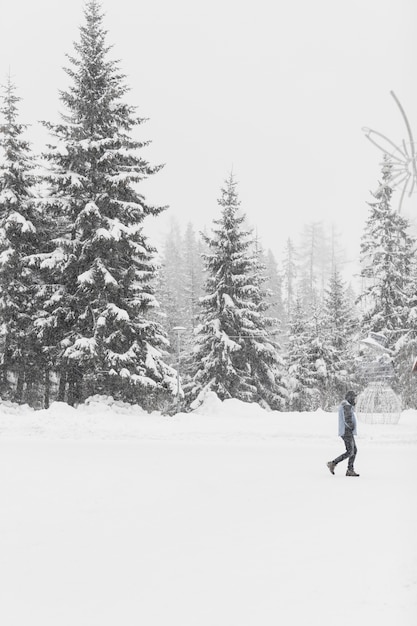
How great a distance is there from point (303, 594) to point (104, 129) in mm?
23368

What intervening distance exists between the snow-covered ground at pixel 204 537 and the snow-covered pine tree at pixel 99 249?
7881 mm

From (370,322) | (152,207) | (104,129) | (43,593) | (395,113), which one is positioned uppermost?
(104,129)

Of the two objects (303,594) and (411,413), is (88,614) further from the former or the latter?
(411,413)

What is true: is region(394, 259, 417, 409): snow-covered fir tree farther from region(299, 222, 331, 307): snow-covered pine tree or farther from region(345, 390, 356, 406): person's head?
region(299, 222, 331, 307): snow-covered pine tree

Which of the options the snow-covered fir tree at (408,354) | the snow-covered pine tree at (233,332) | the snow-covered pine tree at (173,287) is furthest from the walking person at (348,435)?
the snow-covered fir tree at (408,354)

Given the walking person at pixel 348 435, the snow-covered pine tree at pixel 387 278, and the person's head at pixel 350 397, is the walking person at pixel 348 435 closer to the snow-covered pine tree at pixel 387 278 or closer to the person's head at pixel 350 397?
the person's head at pixel 350 397

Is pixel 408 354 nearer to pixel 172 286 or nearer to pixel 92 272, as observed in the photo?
pixel 92 272

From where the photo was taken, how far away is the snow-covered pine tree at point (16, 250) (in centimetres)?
2514

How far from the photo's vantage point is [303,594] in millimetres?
5430

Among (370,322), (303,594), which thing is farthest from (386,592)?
(370,322)

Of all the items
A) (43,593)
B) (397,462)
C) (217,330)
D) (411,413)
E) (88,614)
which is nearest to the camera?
(88,614)

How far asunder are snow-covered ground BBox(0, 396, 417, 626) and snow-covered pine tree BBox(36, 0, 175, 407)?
788cm

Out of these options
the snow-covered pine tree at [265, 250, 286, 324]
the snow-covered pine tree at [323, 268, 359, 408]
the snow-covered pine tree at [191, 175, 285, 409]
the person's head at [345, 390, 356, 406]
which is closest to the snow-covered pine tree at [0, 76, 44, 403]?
the snow-covered pine tree at [191, 175, 285, 409]

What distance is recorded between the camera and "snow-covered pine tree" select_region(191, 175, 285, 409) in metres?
30.3
